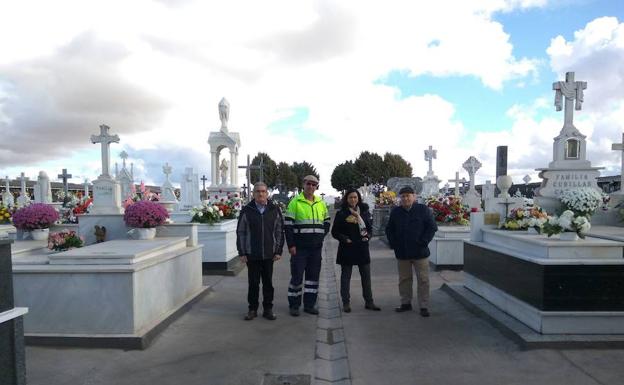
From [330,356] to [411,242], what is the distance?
2.17 metres

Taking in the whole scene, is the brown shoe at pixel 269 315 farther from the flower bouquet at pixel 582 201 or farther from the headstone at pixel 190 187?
the headstone at pixel 190 187

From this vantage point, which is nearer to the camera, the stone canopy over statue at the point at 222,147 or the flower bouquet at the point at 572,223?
the flower bouquet at the point at 572,223

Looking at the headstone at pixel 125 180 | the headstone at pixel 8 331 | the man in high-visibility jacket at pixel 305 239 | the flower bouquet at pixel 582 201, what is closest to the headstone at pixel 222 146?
the headstone at pixel 125 180

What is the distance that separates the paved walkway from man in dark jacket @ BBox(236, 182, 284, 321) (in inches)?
12.1

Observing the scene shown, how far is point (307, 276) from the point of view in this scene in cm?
631

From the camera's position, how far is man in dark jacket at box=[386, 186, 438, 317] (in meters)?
6.11

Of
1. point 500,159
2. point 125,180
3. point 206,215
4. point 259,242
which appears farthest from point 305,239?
point 500,159

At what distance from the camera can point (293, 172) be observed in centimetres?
7425

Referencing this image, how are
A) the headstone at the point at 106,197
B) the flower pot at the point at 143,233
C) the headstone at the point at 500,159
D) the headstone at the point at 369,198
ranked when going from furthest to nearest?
the headstone at the point at 500,159
the headstone at the point at 369,198
the headstone at the point at 106,197
the flower pot at the point at 143,233

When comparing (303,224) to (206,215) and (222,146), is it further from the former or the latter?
(222,146)

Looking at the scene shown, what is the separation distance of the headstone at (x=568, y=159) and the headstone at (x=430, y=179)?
6.51m

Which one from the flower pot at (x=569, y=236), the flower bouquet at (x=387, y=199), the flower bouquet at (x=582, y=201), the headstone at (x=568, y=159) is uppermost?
the headstone at (x=568, y=159)

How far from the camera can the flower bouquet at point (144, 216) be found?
6363mm

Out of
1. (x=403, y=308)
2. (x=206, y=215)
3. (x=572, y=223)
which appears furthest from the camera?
(x=206, y=215)
